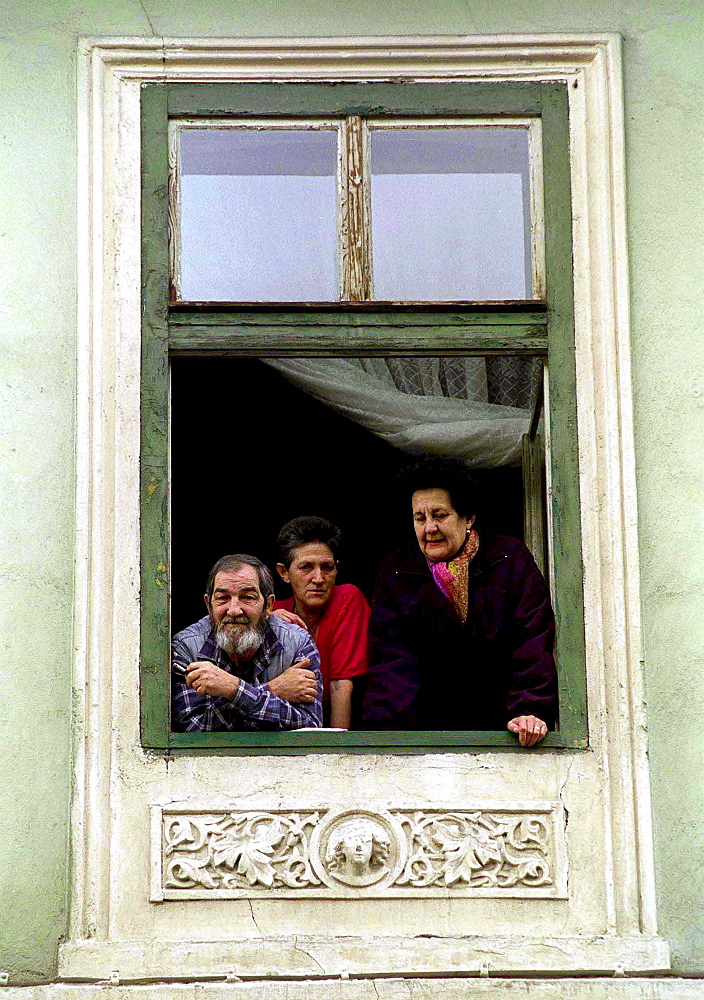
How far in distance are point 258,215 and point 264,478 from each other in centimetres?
313

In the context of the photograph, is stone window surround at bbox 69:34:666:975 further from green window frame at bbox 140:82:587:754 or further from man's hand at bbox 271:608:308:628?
man's hand at bbox 271:608:308:628

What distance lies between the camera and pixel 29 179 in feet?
18.8

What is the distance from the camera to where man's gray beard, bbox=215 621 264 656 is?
19.2 ft

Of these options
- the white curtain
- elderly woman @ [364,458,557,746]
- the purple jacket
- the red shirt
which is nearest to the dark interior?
the white curtain

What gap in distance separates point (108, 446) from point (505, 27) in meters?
2.07

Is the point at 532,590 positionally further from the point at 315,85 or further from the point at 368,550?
the point at 368,550

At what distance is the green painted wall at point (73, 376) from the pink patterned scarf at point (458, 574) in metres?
0.91

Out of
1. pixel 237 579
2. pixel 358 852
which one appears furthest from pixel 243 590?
pixel 358 852

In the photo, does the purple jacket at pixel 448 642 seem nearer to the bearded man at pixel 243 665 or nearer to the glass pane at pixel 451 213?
the bearded man at pixel 243 665

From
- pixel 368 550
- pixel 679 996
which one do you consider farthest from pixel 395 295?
pixel 368 550

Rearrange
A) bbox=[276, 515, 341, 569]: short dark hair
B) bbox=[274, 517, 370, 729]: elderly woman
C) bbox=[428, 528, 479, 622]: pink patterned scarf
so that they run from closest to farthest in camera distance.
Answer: bbox=[428, 528, 479, 622]: pink patterned scarf
bbox=[274, 517, 370, 729]: elderly woman
bbox=[276, 515, 341, 569]: short dark hair

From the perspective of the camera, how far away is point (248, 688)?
5.56m

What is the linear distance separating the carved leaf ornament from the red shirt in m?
1.27

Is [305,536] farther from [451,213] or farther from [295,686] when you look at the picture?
[451,213]
